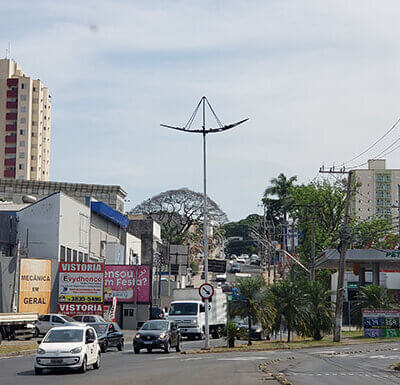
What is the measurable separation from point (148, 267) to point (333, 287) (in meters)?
30.2

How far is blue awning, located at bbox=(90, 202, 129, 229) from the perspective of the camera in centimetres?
6700

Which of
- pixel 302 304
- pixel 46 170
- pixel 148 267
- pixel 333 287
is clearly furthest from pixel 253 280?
pixel 46 170

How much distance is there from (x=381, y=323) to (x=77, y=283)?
69.6 feet

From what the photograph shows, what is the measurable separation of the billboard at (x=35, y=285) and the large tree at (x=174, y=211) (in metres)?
48.2

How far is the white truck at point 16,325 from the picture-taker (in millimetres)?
38281

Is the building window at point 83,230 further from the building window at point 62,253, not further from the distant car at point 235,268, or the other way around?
the distant car at point 235,268

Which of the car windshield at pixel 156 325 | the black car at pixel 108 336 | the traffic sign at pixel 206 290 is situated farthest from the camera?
the black car at pixel 108 336

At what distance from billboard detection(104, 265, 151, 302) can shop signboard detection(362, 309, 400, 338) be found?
18338 millimetres

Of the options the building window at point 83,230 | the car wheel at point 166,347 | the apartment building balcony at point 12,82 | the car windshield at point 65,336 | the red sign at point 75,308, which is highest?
the apartment building balcony at point 12,82

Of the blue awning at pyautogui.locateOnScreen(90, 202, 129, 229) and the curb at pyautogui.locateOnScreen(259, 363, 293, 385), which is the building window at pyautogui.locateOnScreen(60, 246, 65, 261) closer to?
the blue awning at pyautogui.locateOnScreen(90, 202, 129, 229)

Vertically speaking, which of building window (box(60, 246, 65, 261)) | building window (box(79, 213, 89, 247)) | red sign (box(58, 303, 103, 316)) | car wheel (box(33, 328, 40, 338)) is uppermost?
building window (box(79, 213, 89, 247))

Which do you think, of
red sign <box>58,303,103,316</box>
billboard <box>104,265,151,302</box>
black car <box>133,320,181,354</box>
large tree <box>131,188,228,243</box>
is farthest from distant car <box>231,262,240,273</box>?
black car <box>133,320,181,354</box>

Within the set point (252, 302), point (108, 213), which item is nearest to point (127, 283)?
point (108, 213)

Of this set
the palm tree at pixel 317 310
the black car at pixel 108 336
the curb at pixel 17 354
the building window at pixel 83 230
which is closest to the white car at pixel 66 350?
the curb at pixel 17 354
